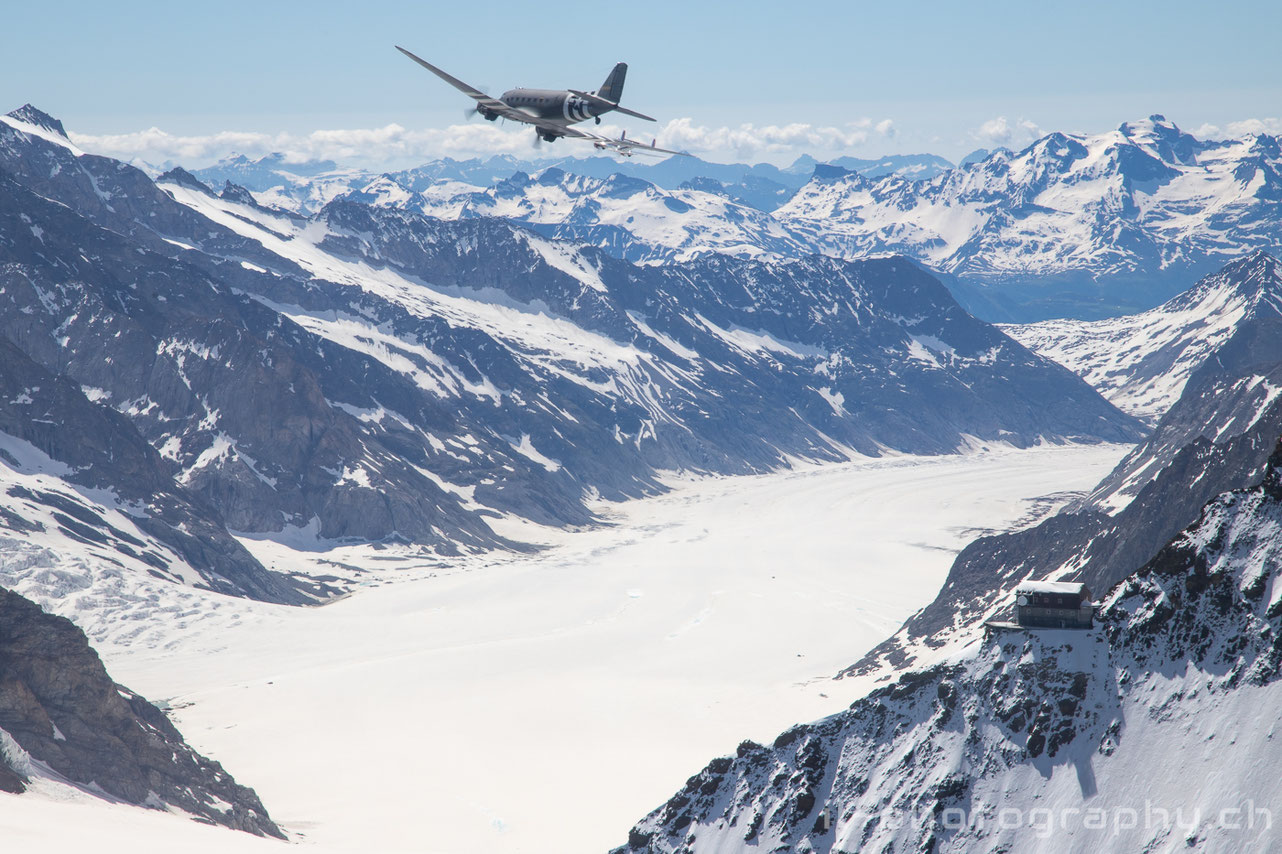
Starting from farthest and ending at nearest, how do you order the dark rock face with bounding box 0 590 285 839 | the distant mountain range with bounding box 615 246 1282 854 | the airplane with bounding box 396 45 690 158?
the dark rock face with bounding box 0 590 285 839, the airplane with bounding box 396 45 690 158, the distant mountain range with bounding box 615 246 1282 854

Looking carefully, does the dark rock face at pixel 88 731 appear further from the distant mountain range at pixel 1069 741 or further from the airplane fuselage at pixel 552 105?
the airplane fuselage at pixel 552 105

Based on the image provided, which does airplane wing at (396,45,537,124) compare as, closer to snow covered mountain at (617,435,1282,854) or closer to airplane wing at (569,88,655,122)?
airplane wing at (569,88,655,122)

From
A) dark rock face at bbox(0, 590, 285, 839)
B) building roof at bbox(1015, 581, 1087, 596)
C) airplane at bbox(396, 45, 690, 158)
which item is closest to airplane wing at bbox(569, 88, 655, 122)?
airplane at bbox(396, 45, 690, 158)

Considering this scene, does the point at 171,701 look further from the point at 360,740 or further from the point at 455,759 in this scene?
the point at 455,759

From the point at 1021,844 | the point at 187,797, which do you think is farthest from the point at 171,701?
the point at 1021,844

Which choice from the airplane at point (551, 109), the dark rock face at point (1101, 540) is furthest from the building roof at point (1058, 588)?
the dark rock face at point (1101, 540)

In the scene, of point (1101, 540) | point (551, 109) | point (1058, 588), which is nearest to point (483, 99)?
point (551, 109)
